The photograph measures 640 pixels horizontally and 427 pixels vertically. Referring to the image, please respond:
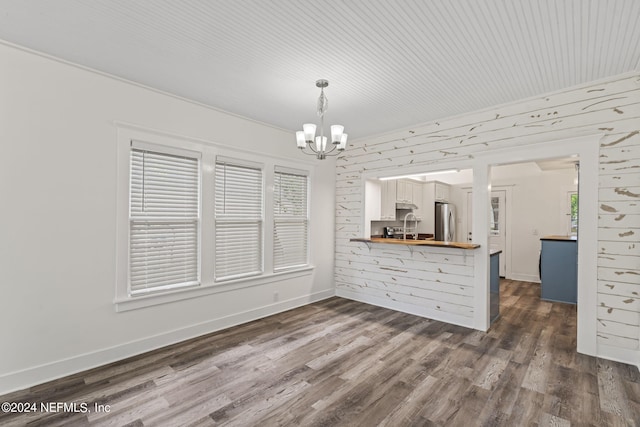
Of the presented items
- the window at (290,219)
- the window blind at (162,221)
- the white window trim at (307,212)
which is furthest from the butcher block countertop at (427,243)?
the window blind at (162,221)

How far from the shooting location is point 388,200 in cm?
614

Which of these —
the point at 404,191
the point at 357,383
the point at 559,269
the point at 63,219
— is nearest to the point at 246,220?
the point at 63,219

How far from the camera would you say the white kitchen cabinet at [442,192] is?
7.46 m

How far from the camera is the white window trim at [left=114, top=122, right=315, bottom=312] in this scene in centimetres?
301

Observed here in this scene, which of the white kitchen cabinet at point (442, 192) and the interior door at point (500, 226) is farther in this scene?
the white kitchen cabinet at point (442, 192)

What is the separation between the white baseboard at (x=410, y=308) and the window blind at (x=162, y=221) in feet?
9.08

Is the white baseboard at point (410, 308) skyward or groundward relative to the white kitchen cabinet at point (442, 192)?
groundward

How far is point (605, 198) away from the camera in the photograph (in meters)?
3.02

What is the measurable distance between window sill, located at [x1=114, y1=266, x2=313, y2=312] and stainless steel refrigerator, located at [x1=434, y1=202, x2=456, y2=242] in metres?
4.31

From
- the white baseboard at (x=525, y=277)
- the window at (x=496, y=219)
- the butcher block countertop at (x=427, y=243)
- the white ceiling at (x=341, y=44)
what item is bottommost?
the white baseboard at (x=525, y=277)

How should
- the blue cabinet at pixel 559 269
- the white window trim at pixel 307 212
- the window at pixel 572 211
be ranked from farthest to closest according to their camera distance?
the window at pixel 572 211, the blue cabinet at pixel 559 269, the white window trim at pixel 307 212

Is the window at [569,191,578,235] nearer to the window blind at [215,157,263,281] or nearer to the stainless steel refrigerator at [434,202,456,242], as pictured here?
the stainless steel refrigerator at [434,202,456,242]

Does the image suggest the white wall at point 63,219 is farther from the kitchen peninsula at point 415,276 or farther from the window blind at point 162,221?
the kitchen peninsula at point 415,276

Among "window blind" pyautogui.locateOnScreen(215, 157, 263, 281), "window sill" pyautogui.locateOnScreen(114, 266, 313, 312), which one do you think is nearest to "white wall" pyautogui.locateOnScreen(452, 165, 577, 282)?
"window sill" pyautogui.locateOnScreen(114, 266, 313, 312)
